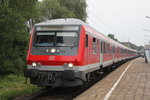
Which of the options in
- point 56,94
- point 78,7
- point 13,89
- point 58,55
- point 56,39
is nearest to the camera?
point 58,55

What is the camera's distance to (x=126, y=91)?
1099 cm

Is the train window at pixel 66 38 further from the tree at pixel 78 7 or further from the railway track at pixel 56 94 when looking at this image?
the tree at pixel 78 7

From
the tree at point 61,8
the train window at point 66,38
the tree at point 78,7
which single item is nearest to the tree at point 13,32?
the train window at point 66,38

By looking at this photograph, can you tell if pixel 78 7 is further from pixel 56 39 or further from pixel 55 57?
pixel 55 57

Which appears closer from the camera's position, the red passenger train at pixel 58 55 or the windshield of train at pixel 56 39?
the red passenger train at pixel 58 55

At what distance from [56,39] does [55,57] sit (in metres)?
0.79

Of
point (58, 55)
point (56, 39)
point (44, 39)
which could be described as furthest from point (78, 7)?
point (58, 55)

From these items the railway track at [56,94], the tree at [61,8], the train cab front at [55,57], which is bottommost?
the railway track at [56,94]

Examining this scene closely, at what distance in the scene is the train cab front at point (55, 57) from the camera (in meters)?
10.2

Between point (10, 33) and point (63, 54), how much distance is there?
613cm

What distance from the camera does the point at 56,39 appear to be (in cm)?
1084

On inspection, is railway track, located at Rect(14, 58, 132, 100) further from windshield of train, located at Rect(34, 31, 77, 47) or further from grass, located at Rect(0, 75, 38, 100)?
windshield of train, located at Rect(34, 31, 77, 47)

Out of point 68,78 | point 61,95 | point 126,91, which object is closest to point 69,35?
point 68,78

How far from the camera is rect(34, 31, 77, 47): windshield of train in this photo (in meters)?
10.6
